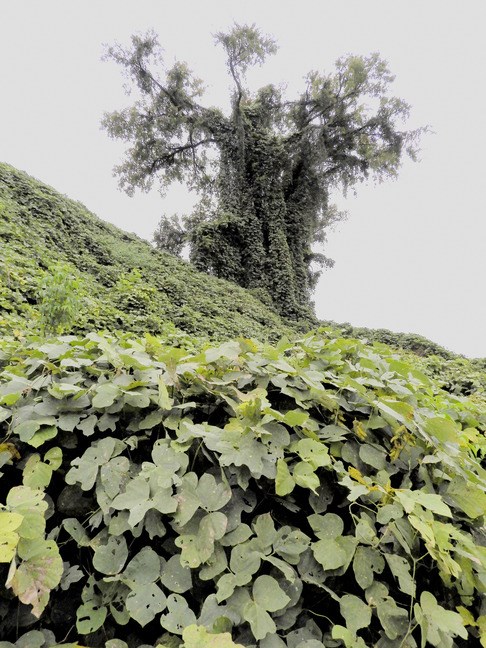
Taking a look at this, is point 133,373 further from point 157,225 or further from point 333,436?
point 157,225

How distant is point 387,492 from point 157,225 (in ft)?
60.7

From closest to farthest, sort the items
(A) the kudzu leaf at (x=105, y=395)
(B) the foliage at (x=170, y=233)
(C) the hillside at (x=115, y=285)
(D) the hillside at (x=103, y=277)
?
(A) the kudzu leaf at (x=105, y=395) → (C) the hillside at (x=115, y=285) → (D) the hillside at (x=103, y=277) → (B) the foliage at (x=170, y=233)

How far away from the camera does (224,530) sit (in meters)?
0.76

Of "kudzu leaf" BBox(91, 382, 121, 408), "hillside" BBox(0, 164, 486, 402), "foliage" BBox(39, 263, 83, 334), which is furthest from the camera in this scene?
"hillside" BBox(0, 164, 486, 402)

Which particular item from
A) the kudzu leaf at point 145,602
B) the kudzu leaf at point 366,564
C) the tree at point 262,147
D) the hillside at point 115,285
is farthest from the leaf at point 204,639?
the tree at point 262,147

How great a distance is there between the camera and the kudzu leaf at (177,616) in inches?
26.6

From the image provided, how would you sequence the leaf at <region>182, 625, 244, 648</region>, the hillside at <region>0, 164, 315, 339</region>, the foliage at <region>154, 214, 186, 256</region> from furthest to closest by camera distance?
the foliage at <region>154, 214, 186, 256</region>, the hillside at <region>0, 164, 315, 339</region>, the leaf at <region>182, 625, 244, 648</region>

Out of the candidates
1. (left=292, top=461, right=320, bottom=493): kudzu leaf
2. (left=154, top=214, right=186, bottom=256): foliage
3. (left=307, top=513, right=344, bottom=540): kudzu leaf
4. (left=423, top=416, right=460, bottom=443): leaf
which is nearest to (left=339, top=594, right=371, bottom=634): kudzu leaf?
(left=307, top=513, right=344, bottom=540): kudzu leaf

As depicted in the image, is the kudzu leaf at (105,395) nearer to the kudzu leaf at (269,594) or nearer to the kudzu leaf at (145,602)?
the kudzu leaf at (145,602)

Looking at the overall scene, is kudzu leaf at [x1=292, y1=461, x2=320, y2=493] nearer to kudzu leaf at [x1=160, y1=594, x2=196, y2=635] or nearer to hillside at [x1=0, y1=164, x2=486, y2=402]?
kudzu leaf at [x1=160, y1=594, x2=196, y2=635]

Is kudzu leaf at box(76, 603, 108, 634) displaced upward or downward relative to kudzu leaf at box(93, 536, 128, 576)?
downward

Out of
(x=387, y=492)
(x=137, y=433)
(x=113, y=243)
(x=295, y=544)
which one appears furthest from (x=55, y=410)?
(x=113, y=243)

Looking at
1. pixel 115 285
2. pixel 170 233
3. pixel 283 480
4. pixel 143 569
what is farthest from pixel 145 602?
pixel 170 233

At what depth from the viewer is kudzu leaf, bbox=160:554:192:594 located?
73 cm
